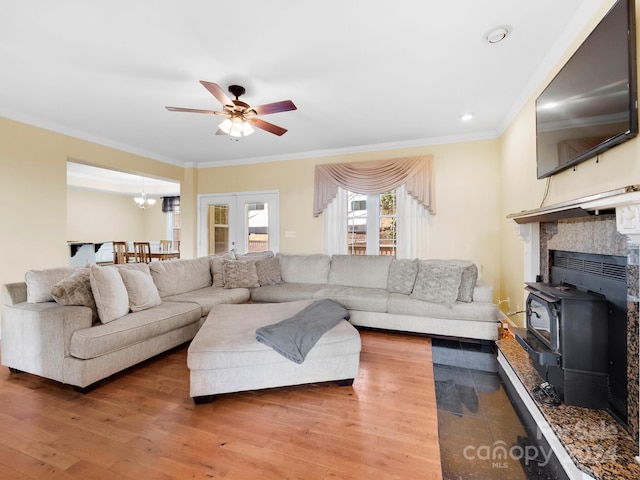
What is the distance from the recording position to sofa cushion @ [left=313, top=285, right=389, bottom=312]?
3.38 metres

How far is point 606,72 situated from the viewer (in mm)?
1541

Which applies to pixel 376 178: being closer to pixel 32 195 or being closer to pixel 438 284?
pixel 438 284

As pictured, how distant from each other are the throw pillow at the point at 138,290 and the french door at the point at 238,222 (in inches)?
107

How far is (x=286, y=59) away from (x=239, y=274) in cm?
262

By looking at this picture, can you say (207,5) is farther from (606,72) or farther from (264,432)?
(264,432)

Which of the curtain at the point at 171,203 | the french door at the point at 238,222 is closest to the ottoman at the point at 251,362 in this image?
the french door at the point at 238,222

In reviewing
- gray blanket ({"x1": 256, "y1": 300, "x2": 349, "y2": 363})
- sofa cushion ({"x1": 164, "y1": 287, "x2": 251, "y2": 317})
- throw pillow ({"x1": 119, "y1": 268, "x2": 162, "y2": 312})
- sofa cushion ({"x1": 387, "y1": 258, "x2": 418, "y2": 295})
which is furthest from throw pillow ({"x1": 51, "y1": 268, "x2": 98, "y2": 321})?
sofa cushion ({"x1": 387, "y1": 258, "x2": 418, "y2": 295})

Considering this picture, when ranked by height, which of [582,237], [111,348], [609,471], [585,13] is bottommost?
[609,471]

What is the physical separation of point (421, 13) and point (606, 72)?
110cm

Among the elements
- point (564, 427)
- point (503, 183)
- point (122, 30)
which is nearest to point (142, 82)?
point (122, 30)

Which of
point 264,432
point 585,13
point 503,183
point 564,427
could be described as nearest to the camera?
point 564,427

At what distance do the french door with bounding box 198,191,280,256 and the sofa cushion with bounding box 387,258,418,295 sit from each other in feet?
7.94

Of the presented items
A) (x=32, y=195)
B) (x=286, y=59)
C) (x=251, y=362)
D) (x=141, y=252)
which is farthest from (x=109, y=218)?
(x=251, y=362)

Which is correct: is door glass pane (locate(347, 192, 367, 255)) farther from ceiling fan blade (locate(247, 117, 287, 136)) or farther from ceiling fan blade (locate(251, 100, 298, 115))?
ceiling fan blade (locate(251, 100, 298, 115))
